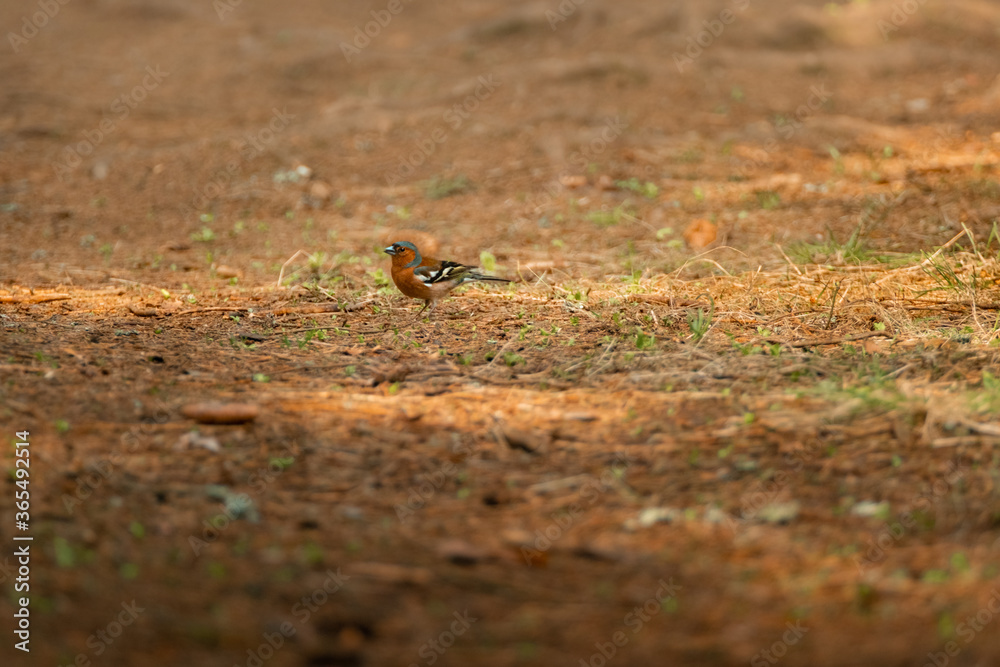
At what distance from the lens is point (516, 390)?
3.72 m

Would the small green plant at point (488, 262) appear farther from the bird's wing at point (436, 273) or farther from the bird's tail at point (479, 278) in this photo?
the bird's wing at point (436, 273)

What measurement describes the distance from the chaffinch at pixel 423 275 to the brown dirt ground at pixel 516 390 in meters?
0.23

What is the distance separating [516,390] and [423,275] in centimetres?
175

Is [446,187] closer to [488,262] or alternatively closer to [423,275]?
[488,262]

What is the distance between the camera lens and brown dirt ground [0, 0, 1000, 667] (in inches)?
87.9

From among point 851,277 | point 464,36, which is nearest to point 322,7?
point 464,36

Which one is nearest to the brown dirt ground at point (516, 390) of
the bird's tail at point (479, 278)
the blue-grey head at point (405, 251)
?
the bird's tail at point (479, 278)

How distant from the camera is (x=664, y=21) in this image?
13.2 metres

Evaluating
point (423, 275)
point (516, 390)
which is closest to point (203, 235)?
point (423, 275)

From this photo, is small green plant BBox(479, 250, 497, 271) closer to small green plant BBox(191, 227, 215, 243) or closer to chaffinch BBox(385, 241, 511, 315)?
chaffinch BBox(385, 241, 511, 315)

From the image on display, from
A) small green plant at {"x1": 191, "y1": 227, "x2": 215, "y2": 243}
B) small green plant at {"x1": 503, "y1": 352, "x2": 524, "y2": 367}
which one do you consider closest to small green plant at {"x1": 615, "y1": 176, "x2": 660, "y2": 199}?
small green plant at {"x1": 191, "y1": 227, "x2": 215, "y2": 243}

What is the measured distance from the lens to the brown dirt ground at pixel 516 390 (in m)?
2.23

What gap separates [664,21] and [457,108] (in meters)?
4.86

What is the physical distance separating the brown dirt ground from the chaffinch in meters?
0.23
